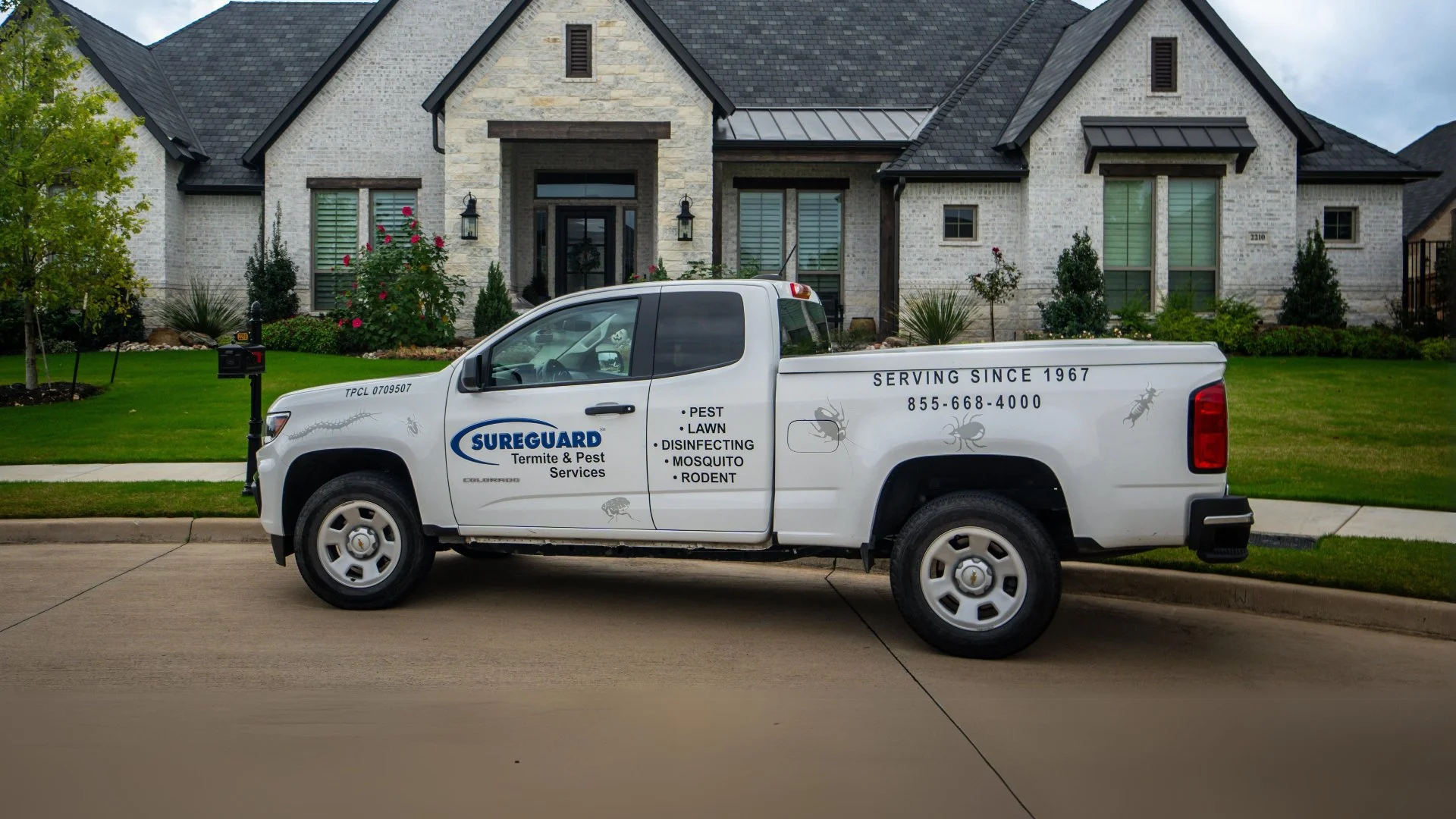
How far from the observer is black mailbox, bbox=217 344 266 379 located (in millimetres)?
10406

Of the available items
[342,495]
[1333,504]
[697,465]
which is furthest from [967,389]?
[1333,504]

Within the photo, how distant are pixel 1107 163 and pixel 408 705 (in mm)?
20369

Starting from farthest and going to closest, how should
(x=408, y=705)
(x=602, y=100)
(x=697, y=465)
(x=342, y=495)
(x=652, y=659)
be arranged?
1. (x=602, y=100)
2. (x=342, y=495)
3. (x=697, y=465)
4. (x=652, y=659)
5. (x=408, y=705)

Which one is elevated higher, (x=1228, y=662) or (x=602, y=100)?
(x=602, y=100)

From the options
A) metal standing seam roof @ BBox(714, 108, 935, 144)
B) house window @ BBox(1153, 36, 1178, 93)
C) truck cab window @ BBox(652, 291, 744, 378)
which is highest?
house window @ BBox(1153, 36, 1178, 93)

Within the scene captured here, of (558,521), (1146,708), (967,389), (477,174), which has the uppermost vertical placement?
(477,174)

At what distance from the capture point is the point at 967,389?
6.45m

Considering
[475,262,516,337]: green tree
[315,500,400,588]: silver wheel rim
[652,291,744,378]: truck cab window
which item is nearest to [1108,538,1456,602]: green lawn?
[652,291,744,378]: truck cab window

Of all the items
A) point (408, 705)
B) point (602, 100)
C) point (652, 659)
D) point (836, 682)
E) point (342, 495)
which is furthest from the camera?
point (602, 100)

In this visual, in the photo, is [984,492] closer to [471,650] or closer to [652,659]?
[652,659]

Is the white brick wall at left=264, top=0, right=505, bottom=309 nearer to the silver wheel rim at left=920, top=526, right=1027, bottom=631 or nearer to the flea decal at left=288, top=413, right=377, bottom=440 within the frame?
the flea decal at left=288, top=413, right=377, bottom=440

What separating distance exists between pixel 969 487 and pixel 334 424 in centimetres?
377

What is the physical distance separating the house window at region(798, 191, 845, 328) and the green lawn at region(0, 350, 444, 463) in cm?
850

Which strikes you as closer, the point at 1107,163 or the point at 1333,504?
the point at 1333,504
